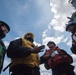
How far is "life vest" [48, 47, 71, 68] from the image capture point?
6785 mm

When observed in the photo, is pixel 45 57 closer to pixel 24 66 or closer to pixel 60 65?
pixel 60 65

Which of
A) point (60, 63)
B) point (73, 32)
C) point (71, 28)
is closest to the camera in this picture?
point (60, 63)

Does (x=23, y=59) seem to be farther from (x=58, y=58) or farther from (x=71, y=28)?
(x=71, y=28)

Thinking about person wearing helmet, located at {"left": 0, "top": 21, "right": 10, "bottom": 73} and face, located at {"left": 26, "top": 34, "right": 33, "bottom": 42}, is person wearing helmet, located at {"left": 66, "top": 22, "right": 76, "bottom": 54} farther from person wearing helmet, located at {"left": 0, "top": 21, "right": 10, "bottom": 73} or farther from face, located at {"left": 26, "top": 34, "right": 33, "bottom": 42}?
person wearing helmet, located at {"left": 0, "top": 21, "right": 10, "bottom": 73}

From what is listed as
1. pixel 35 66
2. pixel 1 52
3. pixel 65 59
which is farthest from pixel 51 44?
pixel 1 52

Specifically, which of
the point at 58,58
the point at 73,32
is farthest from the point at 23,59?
the point at 73,32

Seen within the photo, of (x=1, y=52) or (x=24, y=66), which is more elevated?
(x=1, y=52)

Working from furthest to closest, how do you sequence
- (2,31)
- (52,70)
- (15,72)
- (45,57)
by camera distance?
(52,70)
(45,57)
(2,31)
(15,72)

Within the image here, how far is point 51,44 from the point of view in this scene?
7625 mm

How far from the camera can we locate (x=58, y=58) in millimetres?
6848

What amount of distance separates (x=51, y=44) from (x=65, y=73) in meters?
1.44

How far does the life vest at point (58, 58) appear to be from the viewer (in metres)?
6.79

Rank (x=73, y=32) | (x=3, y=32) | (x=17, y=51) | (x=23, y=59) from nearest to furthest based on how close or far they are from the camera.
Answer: (x=17, y=51), (x=23, y=59), (x=3, y=32), (x=73, y=32)

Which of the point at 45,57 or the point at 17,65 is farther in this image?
the point at 45,57
